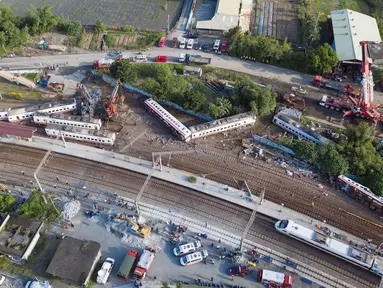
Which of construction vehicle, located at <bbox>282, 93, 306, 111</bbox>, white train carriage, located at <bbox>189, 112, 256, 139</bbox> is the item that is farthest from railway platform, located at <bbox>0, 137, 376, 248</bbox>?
construction vehicle, located at <bbox>282, 93, 306, 111</bbox>

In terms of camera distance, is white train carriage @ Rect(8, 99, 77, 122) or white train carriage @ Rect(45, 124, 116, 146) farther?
white train carriage @ Rect(8, 99, 77, 122)

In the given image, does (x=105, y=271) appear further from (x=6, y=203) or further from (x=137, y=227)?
(x=6, y=203)

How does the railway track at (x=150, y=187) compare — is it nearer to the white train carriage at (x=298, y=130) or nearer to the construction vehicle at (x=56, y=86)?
the construction vehicle at (x=56, y=86)

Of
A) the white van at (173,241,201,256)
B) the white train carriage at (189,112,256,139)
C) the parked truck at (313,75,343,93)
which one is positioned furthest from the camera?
the parked truck at (313,75,343,93)

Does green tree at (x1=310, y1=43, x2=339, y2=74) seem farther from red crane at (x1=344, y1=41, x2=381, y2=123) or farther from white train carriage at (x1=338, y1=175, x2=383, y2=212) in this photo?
white train carriage at (x1=338, y1=175, x2=383, y2=212)

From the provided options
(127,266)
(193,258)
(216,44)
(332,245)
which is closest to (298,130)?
(332,245)

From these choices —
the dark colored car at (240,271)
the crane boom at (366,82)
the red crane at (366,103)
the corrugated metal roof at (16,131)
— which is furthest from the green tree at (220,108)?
the corrugated metal roof at (16,131)
